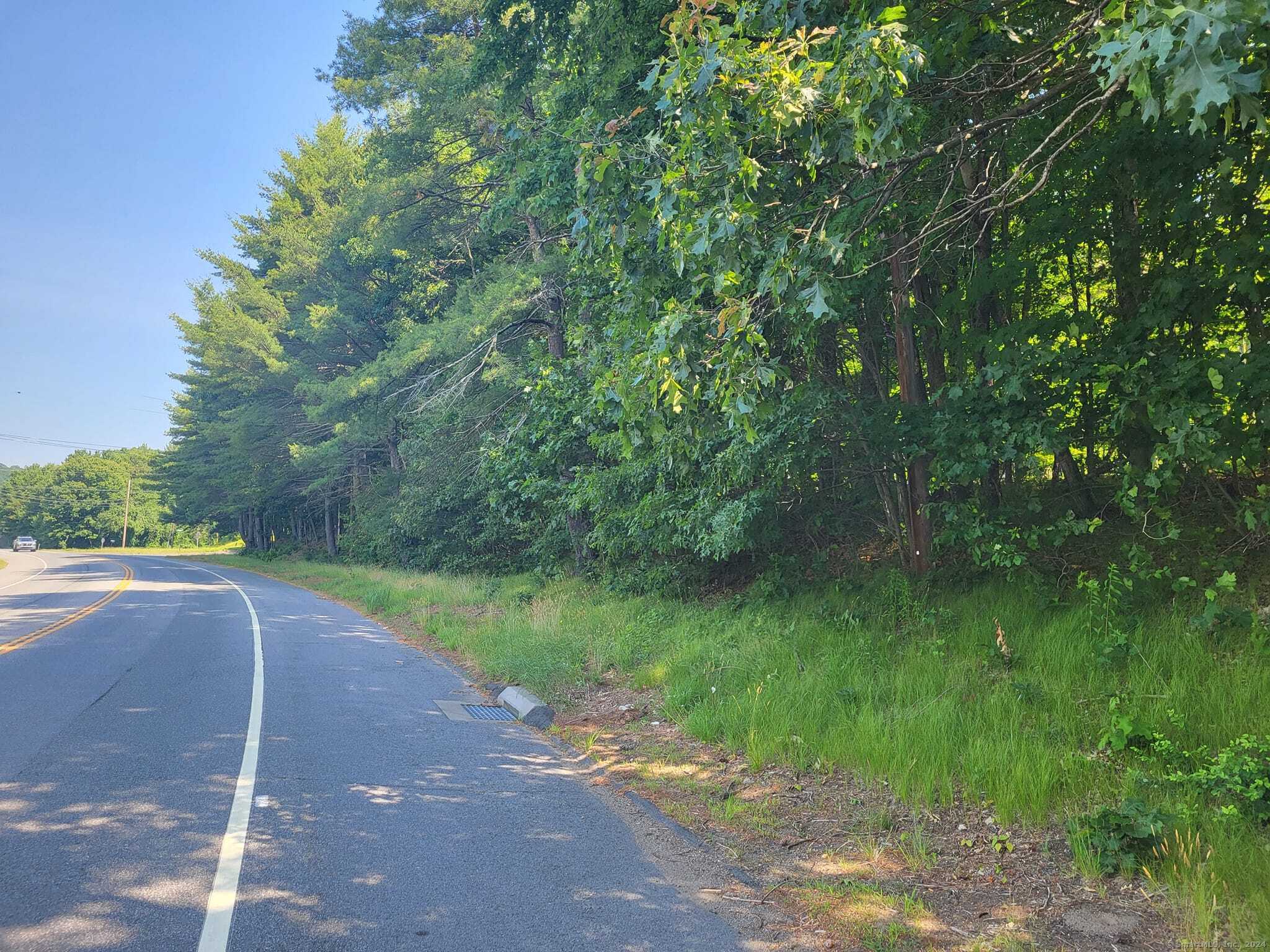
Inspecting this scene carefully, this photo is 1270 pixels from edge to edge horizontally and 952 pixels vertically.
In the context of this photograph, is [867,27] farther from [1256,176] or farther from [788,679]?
[788,679]

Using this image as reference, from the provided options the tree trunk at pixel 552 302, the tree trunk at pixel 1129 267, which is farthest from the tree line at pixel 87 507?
the tree trunk at pixel 1129 267

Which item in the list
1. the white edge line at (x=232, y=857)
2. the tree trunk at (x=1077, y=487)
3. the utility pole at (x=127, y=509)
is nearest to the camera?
the white edge line at (x=232, y=857)

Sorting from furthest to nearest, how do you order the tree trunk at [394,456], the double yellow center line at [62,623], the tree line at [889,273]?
1. the tree trunk at [394,456]
2. the double yellow center line at [62,623]
3. the tree line at [889,273]

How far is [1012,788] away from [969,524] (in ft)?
10.7

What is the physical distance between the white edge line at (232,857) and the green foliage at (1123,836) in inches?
168

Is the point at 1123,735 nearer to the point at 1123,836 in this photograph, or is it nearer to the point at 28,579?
the point at 1123,836

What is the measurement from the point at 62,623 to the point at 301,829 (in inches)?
524

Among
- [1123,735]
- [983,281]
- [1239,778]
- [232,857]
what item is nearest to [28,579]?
[232,857]

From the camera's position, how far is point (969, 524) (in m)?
7.75

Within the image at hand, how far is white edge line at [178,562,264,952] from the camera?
3750 millimetres

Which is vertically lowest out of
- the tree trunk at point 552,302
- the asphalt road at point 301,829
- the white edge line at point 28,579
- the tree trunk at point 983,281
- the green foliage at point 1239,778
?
the asphalt road at point 301,829

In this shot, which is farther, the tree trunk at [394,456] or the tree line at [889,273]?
the tree trunk at [394,456]

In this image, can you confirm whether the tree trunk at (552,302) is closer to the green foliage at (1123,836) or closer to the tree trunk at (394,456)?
the green foliage at (1123,836)

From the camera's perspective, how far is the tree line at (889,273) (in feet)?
17.0
